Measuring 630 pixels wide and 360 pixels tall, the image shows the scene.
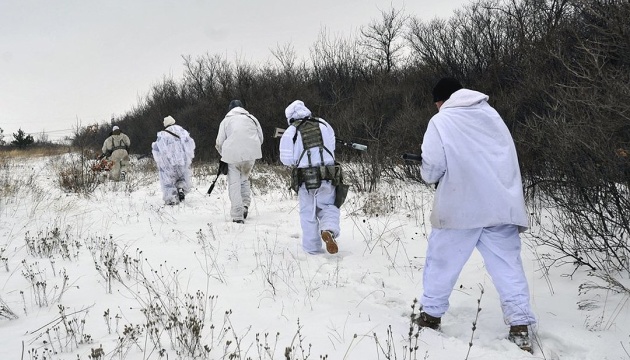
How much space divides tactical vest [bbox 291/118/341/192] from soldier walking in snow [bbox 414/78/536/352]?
6.53 feet

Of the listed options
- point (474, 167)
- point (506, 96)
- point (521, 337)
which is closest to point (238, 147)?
point (474, 167)

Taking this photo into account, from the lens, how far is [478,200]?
9.39ft

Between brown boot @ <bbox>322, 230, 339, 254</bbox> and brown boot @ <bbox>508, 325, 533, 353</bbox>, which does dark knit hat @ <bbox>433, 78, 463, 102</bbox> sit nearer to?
brown boot @ <bbox>508, 325, 533, 353</bbox>

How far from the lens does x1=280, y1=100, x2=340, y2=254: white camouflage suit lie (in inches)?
196

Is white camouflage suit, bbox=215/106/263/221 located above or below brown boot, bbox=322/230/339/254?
above

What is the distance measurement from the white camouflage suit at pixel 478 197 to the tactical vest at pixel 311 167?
6.59 ft

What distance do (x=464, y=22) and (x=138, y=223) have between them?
867 inches

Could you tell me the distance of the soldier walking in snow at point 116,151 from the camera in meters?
13.7

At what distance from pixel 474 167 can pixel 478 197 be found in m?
0.21

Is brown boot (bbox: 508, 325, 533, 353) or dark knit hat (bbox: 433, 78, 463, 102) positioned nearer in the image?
brown boot (bbox: 508, 325, 533, 353)

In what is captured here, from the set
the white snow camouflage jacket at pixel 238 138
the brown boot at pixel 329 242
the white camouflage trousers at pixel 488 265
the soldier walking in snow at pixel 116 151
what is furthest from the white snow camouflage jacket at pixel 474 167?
the soldier walking in snow at pixel 116 151

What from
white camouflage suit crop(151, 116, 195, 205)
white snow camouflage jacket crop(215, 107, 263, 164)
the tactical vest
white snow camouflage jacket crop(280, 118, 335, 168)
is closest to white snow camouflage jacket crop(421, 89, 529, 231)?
the tactical vest

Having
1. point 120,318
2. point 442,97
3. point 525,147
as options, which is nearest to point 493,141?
point 442,97

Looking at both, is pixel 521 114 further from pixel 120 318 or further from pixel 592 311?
pixel 120 318
